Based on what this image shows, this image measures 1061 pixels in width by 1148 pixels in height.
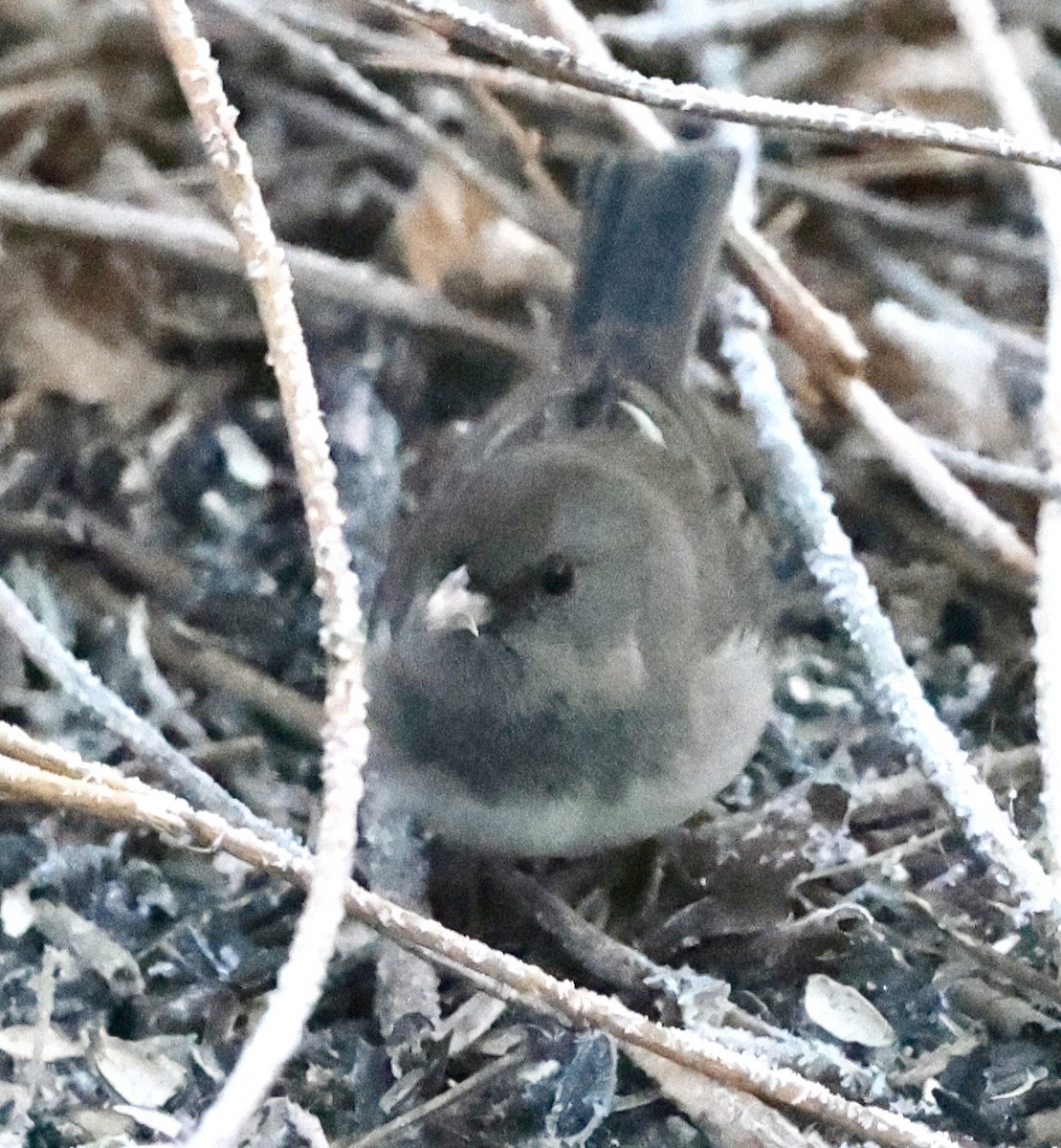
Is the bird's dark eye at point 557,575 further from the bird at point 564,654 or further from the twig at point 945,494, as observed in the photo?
the twig at point 945,494

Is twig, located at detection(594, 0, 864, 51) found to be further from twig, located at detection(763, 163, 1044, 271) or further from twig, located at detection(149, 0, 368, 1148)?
twig, located at detection(149, 0, 368, 1148)

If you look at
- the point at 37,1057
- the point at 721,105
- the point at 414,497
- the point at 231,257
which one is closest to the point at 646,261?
the point at 414,497

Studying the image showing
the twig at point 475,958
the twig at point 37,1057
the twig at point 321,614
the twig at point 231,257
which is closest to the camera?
the twig at point 321,614

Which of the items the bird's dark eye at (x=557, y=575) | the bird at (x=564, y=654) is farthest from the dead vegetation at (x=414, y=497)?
the bird's dark eye at (x=557, y=575)

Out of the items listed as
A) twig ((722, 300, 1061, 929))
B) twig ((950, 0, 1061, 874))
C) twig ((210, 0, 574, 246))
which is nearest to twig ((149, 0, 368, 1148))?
twig ((722, 300, 1061, 929))

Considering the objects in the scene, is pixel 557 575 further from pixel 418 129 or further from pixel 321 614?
pixel 418 129

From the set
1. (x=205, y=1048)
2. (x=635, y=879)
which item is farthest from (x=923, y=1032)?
(x=205, y=1048)

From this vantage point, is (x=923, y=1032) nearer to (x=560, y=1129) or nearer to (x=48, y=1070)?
(x=560, y=1129)
